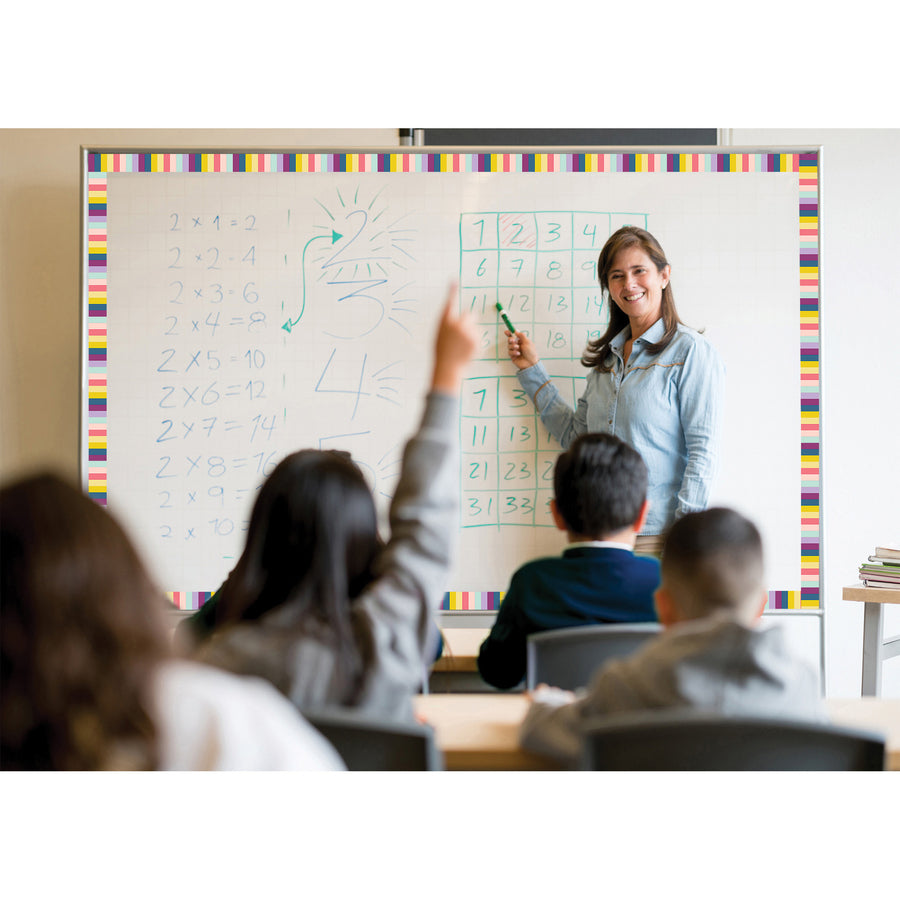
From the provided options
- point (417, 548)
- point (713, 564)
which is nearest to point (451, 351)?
point (417, 548)

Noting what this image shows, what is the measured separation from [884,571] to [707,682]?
172cm

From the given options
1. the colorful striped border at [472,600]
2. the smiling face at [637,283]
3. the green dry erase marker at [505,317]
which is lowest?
the colorful striped border at [472,600]

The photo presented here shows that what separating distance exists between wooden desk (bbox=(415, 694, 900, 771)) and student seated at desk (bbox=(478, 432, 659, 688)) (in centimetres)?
24

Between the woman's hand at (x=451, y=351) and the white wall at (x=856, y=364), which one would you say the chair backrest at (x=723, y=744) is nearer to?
the woman's hand at (x=451, y=351)

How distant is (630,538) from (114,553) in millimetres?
1144

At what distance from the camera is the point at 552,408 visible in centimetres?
Result: 266

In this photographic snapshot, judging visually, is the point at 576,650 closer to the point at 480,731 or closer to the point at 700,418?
the point at 480,731

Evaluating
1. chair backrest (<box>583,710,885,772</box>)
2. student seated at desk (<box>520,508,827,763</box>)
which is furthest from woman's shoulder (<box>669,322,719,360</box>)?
chair backrest (<box>583,710,885,772</box>)

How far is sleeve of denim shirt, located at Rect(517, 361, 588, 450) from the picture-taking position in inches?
105

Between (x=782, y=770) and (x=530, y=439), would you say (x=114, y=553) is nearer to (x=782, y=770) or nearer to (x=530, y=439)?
(x=782, y=770)

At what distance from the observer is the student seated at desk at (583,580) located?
160 centimetres

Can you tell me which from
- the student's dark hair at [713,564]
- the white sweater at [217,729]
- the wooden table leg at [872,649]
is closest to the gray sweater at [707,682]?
the student's dark hair at [713,564]

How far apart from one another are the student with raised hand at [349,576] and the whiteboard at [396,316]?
4.56 feet

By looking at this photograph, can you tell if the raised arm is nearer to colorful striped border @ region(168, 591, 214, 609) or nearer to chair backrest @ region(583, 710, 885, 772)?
chair backrest @ region(583, 710, 885, 772)
